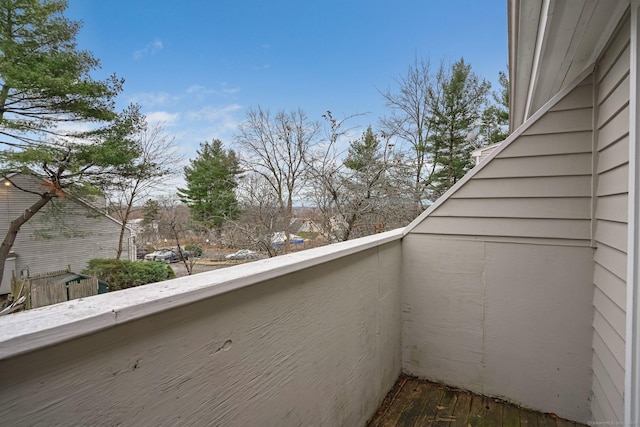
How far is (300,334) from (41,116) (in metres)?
10.2

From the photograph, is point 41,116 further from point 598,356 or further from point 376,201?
point 598,356

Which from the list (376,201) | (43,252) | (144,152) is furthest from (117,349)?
(43,252)

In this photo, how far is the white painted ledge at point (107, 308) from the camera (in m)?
0.49

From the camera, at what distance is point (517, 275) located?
1.99 metres

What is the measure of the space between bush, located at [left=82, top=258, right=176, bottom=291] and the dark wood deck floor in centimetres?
904

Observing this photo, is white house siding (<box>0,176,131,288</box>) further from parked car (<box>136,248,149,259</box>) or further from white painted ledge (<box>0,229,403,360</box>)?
white painted ledge (<box>0,229,403,360</box>)

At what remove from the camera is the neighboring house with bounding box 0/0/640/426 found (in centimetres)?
63

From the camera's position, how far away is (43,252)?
10.7 m

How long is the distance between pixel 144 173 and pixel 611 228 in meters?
11.7

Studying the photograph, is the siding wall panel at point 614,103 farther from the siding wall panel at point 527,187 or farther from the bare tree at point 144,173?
the bare tree at point 144,173

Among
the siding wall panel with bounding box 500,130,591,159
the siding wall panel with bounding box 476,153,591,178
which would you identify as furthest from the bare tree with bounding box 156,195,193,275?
the siding wall panel with bounding box 500,130,591,159

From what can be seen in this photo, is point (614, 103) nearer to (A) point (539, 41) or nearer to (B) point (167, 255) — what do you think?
(A) point (539, 41)

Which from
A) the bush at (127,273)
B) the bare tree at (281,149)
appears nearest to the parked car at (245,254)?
the bare tree at (281,149)

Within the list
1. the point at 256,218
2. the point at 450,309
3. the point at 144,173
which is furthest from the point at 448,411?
the point at 144,173
